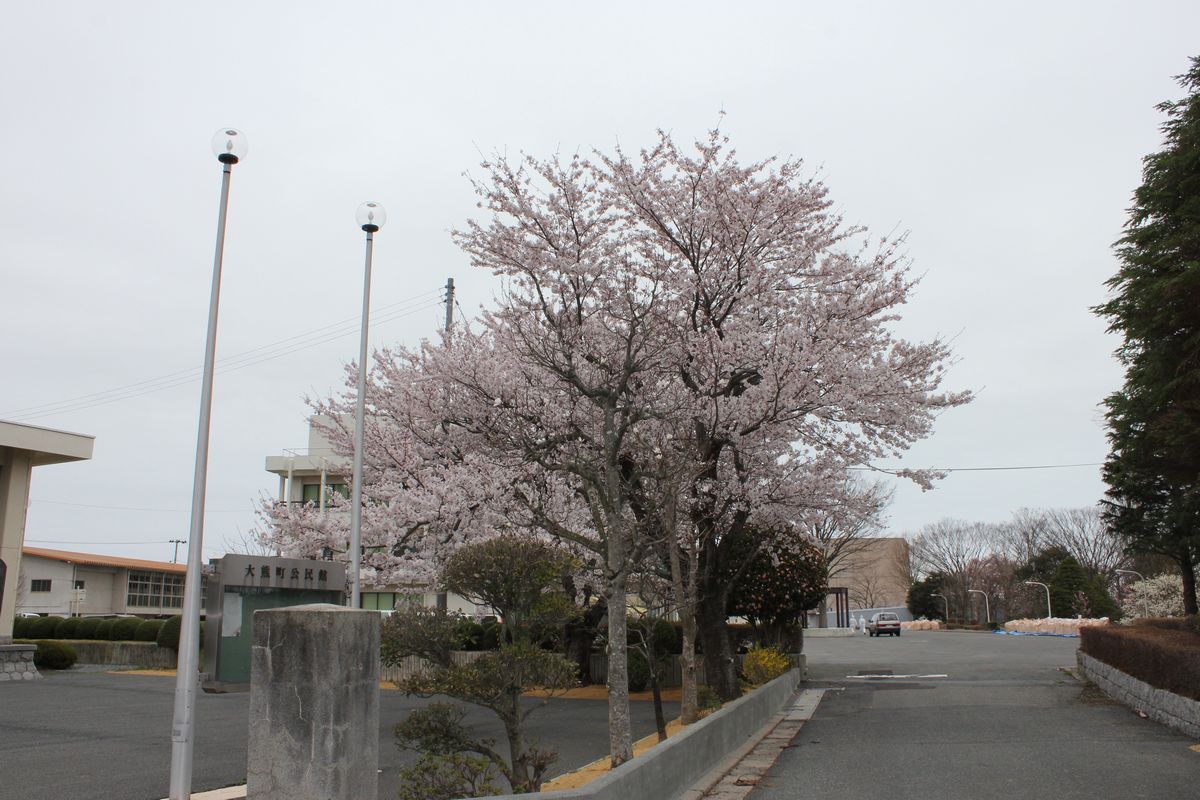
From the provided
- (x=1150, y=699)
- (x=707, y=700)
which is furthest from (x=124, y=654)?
(x=1150, y=699)

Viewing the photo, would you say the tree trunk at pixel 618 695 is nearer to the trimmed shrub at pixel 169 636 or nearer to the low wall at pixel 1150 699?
the low wall at pixel 1150 699

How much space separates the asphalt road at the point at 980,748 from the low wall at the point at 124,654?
20.2 meters

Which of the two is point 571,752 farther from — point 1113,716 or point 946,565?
point 946,565

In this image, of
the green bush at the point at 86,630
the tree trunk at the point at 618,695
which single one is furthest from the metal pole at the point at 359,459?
the green bush at the point at 86,630

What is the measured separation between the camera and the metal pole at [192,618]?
7.99m

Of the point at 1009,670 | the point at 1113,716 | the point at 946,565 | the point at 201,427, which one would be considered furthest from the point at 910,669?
the point at 946,565

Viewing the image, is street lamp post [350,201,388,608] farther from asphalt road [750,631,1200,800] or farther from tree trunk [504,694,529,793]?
asphalt road [750,631,1200,800]

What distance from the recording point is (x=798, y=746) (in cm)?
1270

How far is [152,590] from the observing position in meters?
52.8

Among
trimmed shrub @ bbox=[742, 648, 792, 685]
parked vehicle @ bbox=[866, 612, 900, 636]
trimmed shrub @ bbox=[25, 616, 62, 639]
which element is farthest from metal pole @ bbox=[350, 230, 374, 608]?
parked vehicle @ bbox=[866, 612, 900, 636]

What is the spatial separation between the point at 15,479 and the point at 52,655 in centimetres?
528

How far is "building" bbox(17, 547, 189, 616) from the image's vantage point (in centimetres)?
4697

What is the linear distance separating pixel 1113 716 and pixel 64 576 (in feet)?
165

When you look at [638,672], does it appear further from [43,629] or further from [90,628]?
[43,629]
